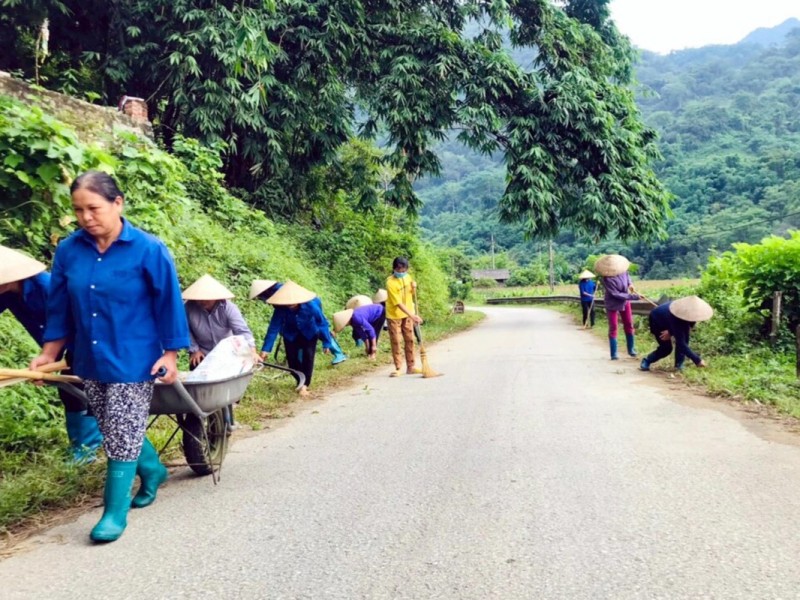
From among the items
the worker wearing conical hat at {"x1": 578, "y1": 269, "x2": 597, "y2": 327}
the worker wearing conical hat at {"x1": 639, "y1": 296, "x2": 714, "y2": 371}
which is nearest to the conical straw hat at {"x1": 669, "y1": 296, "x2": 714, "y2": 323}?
the worker wearing conical hat at {"x1": 639, "y1": 296, "x2": 714, "y2": 371}

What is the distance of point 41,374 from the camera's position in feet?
11.3

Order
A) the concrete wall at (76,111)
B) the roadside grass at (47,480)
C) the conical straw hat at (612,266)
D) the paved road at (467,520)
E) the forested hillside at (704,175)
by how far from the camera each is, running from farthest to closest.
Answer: the forested hillside at (704,175) → the conical straw hat at (612,266) → the concrete wall at (76,111) → the roadside grass at (47,480) → the paved road at (467,520)

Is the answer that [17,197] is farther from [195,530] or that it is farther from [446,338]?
[446,338]

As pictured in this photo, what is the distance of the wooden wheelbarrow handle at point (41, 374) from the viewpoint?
3.29m

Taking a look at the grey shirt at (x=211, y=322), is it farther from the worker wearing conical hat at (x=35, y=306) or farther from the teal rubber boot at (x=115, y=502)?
the teal rubber boot at (x=115, y=502)

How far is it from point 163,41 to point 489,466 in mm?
12816

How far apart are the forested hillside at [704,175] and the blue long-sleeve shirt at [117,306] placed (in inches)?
574

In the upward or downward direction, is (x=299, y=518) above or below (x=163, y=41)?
below

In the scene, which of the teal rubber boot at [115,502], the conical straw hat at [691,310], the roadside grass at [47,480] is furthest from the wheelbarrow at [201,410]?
the conical straw hat at [691,310]

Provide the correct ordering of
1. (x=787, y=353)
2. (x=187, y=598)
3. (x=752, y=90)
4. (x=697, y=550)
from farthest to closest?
(x=752, y=90) → (x=787, y=353) → (x=697, y=550) → (x=187, y=598)

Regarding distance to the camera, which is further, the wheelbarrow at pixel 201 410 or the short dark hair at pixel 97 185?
the wheelbarrow at pixel 201 410

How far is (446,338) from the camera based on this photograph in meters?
17.7

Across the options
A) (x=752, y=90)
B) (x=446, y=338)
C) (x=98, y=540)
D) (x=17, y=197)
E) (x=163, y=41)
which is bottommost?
(x=446, y=338)

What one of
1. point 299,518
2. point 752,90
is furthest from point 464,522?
point 752,90
